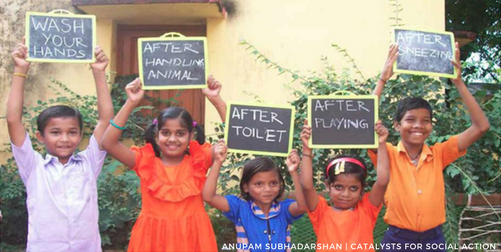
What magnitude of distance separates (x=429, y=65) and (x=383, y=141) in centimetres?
60

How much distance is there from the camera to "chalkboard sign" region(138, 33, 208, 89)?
9.85 feet

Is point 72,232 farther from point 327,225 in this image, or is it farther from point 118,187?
point 118,187

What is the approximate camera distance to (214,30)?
19.4ft

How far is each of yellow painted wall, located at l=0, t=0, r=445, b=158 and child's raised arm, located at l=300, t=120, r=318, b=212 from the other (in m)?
3.00

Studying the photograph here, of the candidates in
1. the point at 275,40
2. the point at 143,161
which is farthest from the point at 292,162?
the point at 275,40

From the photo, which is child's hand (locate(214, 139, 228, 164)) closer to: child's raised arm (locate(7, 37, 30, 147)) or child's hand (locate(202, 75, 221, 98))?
child's hand (locate(202, 75, 221, 98))

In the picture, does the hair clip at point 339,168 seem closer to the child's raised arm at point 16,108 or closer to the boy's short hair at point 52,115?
the boy's short hair at point 52,115

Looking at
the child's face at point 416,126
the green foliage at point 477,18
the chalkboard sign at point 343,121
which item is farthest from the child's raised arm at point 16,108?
the green foliage at point 477,18

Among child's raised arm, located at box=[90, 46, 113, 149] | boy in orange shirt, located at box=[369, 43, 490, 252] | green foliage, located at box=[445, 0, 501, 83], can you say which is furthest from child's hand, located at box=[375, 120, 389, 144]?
green foliage, located at box=[445, 0, 501, 83]

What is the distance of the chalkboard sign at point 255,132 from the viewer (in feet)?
9.72

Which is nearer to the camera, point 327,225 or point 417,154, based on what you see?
point 327,225

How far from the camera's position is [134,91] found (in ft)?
9.46

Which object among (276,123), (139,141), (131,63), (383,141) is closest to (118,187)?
(139,141)

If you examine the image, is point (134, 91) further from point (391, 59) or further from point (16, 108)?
point (391, 59)
